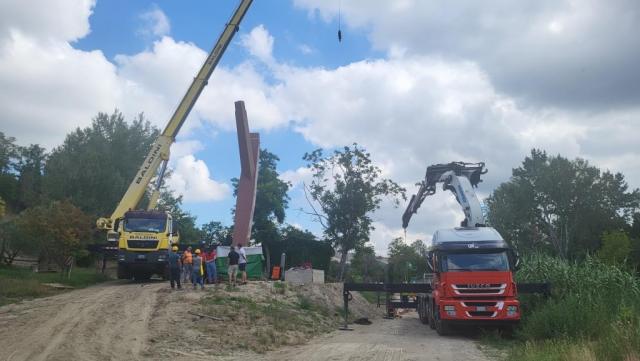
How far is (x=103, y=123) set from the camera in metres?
52.9

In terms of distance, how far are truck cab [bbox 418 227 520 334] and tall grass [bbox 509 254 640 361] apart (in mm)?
934

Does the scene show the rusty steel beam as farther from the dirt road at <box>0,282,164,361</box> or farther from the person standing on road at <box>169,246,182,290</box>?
the dirt road at <box>0,282,164,361</box>

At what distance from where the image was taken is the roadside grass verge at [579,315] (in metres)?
9.98

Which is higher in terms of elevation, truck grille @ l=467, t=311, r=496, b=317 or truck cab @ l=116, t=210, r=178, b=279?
truck cab @ l=116, t=210, r=178, b=279

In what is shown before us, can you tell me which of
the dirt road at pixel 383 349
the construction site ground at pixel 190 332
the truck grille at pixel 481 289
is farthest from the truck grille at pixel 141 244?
the truck grille at pixel 481 289

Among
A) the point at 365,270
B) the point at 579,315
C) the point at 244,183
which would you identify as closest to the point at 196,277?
the point at 244,183

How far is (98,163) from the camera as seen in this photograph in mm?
44844

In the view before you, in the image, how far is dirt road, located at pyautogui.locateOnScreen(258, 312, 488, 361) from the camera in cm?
1267

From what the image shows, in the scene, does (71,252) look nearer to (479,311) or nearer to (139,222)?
(139,222)

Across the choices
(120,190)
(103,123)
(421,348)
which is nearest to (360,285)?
(421,348)

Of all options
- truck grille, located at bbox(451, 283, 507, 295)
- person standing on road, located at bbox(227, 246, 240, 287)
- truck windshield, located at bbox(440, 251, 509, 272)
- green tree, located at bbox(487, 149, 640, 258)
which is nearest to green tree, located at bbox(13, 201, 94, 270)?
person standing on road, located at bbox(227, 246, 240, 287)

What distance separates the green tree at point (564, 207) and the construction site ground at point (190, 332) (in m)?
43.8

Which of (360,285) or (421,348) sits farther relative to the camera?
(360,285)

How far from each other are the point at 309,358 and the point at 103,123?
4638cm
